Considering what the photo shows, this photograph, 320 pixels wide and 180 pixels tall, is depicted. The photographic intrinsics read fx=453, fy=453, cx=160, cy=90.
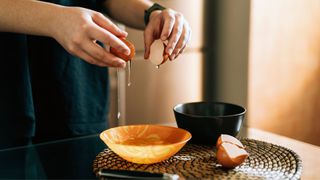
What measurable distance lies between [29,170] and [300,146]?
55 centimetres

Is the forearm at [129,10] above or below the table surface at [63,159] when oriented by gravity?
above

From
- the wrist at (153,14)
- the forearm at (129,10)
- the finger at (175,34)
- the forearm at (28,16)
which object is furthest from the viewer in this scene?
the forearm at (129,10)

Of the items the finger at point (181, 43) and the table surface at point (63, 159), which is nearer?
the table surface at point (63, 159)

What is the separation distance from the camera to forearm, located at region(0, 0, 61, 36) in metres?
0.85

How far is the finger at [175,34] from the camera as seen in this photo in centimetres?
97

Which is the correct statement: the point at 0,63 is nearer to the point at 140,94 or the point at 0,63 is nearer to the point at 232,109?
the point at 232,109

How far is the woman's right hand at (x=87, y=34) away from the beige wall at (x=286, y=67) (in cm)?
148

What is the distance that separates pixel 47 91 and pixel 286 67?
1441 mm

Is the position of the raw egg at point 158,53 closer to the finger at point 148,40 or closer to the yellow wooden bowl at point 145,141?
the finger at point 148,40

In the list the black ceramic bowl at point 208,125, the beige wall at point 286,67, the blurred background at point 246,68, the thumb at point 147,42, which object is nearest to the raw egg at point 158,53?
the thumb at point 147,42

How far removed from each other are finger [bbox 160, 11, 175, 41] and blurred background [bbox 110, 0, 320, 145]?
1112 millimetres

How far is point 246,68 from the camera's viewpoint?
2258 mm

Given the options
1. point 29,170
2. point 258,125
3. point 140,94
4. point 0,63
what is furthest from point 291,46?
point 29,170

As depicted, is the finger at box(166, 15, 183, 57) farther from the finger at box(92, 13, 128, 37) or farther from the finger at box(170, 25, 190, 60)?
the finger at box(92, 13, 128, 37)
